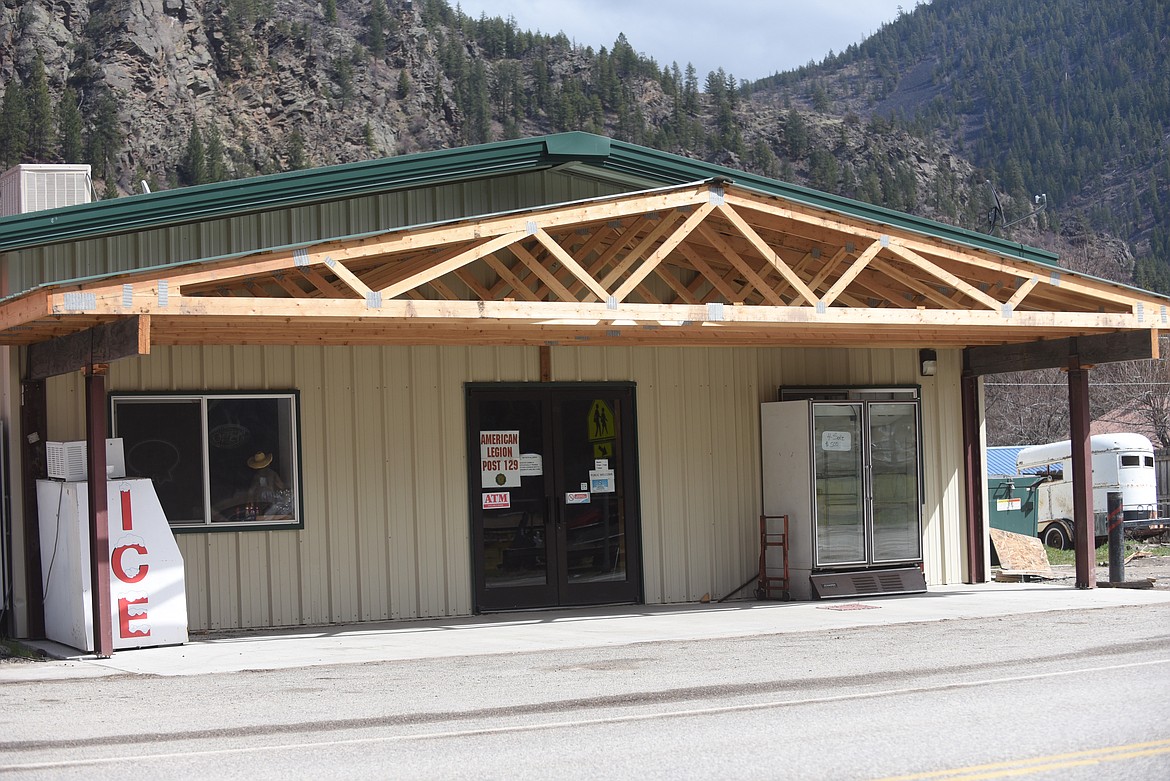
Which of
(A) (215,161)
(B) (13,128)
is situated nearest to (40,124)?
(B) (13,128)

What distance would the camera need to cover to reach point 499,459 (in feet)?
48.5

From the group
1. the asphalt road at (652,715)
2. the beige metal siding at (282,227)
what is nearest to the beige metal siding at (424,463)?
the beige metal siding at (282,227)

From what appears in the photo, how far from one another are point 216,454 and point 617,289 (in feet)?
15.1

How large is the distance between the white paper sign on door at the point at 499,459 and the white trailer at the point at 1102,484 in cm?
1716

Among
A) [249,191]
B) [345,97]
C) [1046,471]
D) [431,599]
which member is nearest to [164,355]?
[249,191]

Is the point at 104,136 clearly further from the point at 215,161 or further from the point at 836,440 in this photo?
the point at 836,440

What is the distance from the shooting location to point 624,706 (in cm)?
834

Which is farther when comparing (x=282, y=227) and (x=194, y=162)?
(x=194, y=162)

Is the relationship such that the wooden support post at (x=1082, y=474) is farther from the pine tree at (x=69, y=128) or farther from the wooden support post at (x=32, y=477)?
the pine tree at (x=69, y=128)

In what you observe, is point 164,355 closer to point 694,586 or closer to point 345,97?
point 694,586

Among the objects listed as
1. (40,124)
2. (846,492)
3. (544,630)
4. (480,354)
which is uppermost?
(40,124)

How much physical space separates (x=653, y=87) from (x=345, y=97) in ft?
96.0

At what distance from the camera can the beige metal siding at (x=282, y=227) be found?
41.8ft

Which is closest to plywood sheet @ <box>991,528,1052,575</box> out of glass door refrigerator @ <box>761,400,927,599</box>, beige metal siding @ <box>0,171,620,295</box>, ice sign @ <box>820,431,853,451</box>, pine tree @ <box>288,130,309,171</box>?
glass door refrigerator @ <box>761,400,927,599</box>
